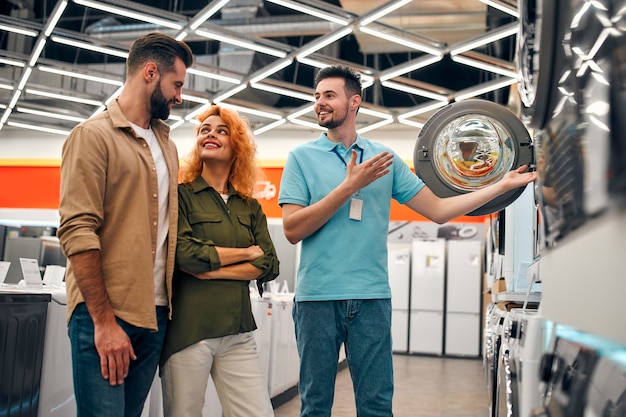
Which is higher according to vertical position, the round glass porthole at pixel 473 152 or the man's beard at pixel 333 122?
the man's beard at pixel 333 122

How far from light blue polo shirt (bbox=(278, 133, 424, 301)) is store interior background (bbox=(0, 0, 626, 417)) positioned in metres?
0.54

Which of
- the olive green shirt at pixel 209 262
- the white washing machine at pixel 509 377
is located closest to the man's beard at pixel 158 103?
the olive green shirt at pixel 209 262

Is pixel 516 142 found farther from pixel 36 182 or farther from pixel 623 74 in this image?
pixel 36 182

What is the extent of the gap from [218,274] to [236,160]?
0.42 meters

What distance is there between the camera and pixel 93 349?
1.60 m

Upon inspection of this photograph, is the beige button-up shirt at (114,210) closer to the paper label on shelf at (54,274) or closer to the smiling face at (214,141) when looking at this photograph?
the smiling face at (214,141)

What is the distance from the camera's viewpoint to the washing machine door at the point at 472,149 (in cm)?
189

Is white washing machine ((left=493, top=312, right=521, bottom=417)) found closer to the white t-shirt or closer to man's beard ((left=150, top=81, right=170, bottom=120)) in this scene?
the white t-shirt

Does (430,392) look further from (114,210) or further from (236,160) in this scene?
(114,210)

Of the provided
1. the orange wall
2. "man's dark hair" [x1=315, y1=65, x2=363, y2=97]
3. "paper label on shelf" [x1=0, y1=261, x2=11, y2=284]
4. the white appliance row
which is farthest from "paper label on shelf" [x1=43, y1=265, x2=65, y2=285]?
the orange wall

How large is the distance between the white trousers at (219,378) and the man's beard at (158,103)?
63 cm

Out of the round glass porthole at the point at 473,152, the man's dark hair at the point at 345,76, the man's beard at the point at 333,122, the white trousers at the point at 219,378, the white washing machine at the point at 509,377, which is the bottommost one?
the white trousers at the point at 219,378

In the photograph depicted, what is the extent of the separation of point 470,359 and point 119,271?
969 centimetres

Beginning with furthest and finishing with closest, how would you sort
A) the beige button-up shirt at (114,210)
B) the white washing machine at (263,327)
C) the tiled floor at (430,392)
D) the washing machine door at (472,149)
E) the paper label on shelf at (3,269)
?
1. the tiled floor at (430,392)
2. the white washing machine at (263,327)
3. the paper label on shelf at (3,269)
4. the washing machine door at (472,149)
5. the beige button-up shirt at (114,210)
